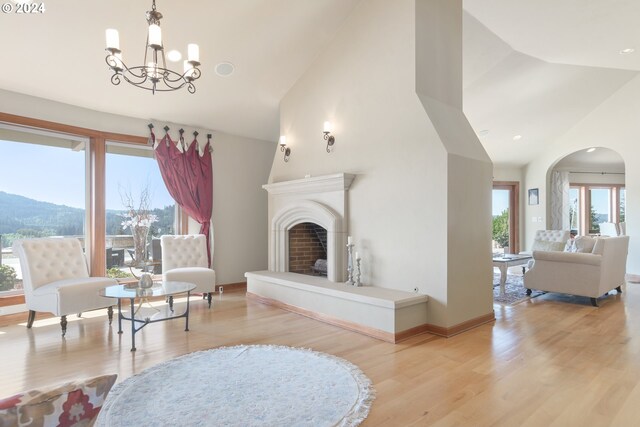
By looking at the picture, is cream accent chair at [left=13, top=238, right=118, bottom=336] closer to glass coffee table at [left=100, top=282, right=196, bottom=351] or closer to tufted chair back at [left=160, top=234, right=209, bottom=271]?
glass coffee table at [left=100, top=282, right=196, bottom=351]

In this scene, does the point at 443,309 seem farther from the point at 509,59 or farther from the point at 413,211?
the point at 509,59

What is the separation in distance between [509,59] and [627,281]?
4.56 m

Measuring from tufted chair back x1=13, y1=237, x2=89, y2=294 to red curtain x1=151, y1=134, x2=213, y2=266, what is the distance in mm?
1600

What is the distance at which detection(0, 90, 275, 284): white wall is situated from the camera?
626 centimetres

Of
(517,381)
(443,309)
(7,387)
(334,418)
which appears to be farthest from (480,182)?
(7,387)

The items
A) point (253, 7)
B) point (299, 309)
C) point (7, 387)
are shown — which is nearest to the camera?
point (7, 387)

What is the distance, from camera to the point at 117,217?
5379 mm

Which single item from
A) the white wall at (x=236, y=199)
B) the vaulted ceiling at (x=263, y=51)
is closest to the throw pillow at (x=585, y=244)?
the vaulted ceiling at (x=263, y=51)

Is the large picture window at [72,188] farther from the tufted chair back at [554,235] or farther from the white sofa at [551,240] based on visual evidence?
the tufted chair back at [554,235]

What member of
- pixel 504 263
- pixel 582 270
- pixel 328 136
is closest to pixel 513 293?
pixel 504 263

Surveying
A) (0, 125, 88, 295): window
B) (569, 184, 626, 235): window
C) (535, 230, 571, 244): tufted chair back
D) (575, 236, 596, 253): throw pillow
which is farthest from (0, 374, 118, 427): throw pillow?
(569, 184, 626, 235): window

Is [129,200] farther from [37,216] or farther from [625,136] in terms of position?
[625,136]

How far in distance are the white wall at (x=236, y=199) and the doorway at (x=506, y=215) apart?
6.12 m

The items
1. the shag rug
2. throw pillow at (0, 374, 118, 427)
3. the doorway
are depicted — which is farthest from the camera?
the doorway
